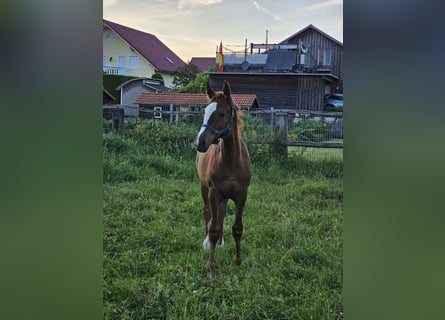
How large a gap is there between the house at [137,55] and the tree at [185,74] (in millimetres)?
31

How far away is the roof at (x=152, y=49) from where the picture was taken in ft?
9.90

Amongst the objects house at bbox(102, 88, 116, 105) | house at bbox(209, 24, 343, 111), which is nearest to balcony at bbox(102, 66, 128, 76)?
house at bbox(102, 88, 116, 105)

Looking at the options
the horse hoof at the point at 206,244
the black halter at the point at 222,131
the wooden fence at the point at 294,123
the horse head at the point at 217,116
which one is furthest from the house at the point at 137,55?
the horse hoof at the point at 206,244

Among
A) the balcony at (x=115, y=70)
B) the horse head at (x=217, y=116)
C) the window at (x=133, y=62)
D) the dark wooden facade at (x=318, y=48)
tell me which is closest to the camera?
the horse head at (x=217, y=116)

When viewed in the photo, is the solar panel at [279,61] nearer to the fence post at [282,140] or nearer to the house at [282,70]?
the house at [282,70]

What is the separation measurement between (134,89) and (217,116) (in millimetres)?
882

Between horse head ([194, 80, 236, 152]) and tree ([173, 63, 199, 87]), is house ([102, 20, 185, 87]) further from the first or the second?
horse head ([194, 80, 236, 152])

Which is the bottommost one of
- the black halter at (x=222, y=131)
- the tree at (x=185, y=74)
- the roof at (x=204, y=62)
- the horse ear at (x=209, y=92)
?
the black halter at (x=222, y=131)

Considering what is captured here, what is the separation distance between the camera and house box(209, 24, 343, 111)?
2900 mm

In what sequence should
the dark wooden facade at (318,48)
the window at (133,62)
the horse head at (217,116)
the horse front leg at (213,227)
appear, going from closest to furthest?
1. the horse head at (217,116)
2. the dark wooden facade at (318,48)
3. the horse front leg at (213,227)
4. the window at (133,62)
